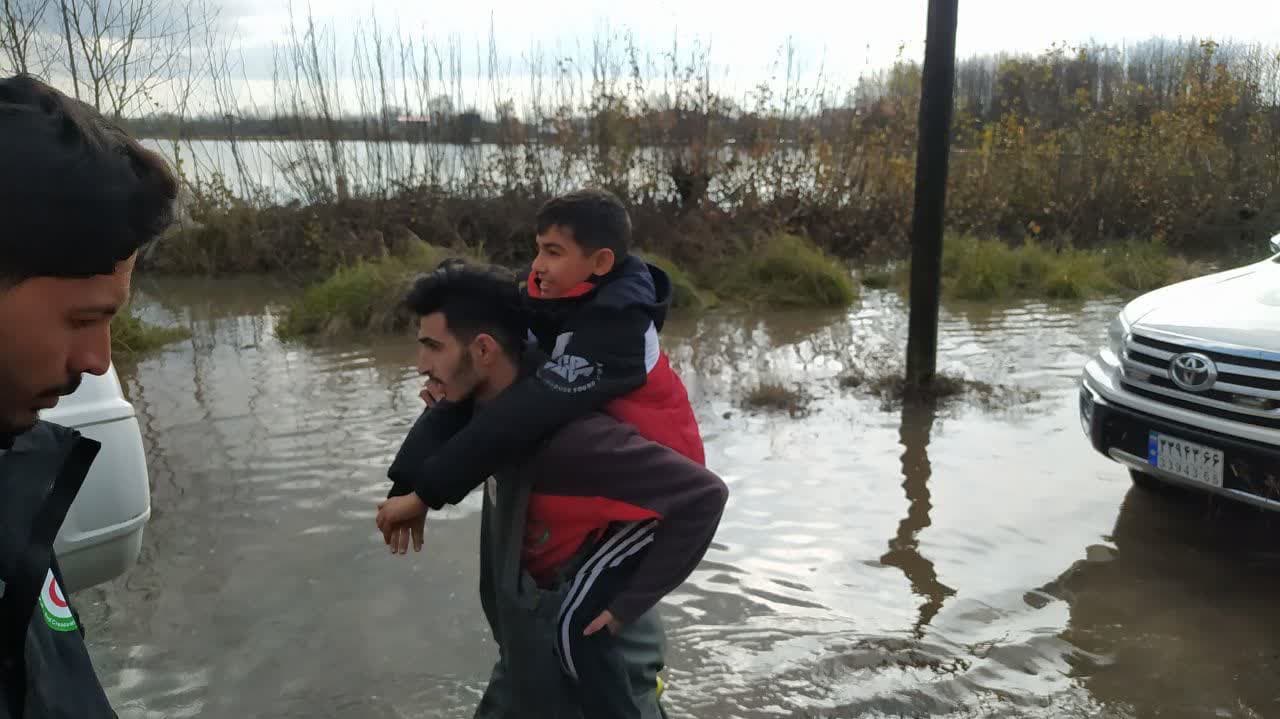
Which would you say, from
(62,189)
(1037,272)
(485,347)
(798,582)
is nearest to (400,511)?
(485,347)

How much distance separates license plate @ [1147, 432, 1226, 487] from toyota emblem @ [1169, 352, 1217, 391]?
0.24 meters

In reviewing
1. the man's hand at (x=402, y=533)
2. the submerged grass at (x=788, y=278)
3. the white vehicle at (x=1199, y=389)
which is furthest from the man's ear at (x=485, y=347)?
the submerged grass at (x=788, y=278)

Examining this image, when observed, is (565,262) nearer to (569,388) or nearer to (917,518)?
(569,388)

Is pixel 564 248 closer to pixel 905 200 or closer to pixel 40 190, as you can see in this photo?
pixel 40 190

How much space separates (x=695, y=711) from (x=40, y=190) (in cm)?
305

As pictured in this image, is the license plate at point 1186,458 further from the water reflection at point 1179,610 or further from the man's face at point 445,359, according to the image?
the man's face at point 445,359

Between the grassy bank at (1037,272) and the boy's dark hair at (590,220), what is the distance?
32.6 ft

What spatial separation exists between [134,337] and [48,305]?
30.0ft

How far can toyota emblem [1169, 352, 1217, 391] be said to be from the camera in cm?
464

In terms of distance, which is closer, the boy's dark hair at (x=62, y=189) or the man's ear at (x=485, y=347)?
the boy's dark hair at (x=62, y=189)

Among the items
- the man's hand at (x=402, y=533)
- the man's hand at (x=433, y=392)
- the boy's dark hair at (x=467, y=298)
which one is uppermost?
the boy's dark hair at (x=467, y=298)

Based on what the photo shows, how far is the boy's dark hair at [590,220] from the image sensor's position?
2.46m

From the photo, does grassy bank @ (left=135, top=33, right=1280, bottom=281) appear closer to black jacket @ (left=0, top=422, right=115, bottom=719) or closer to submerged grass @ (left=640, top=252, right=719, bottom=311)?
submerged grass @ (left=640, top=252, right=719, bottom=311)

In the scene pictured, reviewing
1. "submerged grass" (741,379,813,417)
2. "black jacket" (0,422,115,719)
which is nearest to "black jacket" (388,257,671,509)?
"black jacket" (0,422,115,719)
